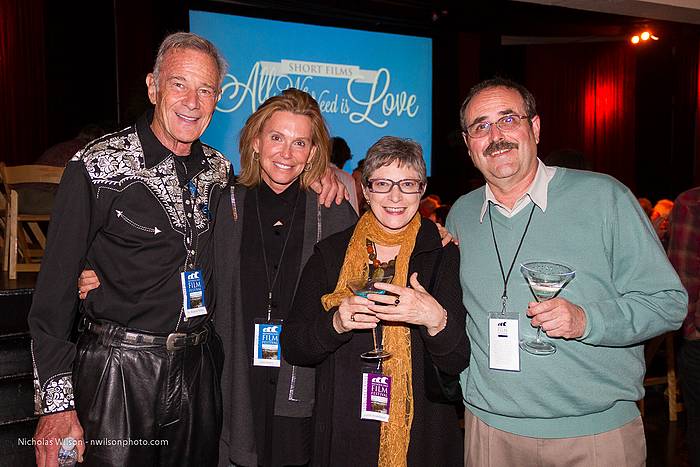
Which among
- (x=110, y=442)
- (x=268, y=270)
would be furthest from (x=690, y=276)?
(x=110, y=442)

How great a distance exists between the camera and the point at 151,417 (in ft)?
7.97

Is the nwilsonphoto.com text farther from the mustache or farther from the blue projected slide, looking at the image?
the blue projected slide

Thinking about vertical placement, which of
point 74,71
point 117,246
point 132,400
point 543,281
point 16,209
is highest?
point 74,71

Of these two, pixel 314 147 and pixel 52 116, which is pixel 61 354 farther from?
pixel 52 116

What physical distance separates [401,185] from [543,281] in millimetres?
628

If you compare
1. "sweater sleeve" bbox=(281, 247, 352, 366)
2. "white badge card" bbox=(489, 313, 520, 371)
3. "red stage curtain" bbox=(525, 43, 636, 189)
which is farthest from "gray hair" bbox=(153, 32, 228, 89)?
"red stage curtain" bbox=(525, 43, 636, 189)

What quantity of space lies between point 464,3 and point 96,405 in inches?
370

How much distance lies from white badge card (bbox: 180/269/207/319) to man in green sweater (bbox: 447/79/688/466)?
101cm

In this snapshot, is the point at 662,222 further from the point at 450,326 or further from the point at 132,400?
the point at 132,400

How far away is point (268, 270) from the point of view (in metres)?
2.75

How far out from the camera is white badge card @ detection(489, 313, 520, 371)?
2.26m

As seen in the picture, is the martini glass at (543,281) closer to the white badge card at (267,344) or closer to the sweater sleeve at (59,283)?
the white badge card at (267,344)

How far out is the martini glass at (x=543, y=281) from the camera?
2.14m

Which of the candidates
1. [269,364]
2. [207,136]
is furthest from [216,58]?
[207,136]
